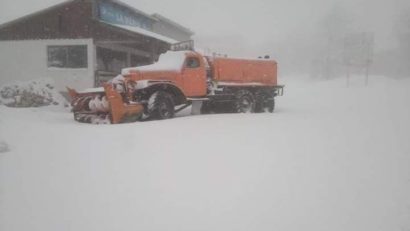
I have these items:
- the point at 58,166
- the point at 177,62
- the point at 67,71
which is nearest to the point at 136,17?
the point at 67,71

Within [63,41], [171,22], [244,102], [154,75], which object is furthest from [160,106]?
[171,22]

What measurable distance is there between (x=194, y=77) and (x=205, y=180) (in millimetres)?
8532

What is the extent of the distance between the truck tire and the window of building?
9.39 metres

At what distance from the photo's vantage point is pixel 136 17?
25.0 metres

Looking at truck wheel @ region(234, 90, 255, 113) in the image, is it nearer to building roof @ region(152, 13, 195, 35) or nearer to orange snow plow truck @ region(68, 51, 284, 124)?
orange snow plow truck @ region(68, 51, 284, 124)

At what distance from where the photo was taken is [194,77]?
13617mm

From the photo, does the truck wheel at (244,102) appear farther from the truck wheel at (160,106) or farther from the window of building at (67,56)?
the window of building at (67,56)

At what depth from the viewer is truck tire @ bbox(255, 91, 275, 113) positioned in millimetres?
15453

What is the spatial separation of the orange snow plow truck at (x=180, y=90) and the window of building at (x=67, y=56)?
291 inches

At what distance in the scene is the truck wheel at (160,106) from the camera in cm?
1177

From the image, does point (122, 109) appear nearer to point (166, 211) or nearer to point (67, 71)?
point (166, 211)

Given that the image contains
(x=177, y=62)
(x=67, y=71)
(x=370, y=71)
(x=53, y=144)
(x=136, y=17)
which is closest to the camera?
(x=53, y=144)

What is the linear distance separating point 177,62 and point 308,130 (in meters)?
6.12

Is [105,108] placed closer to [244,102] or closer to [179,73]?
[179,73]
